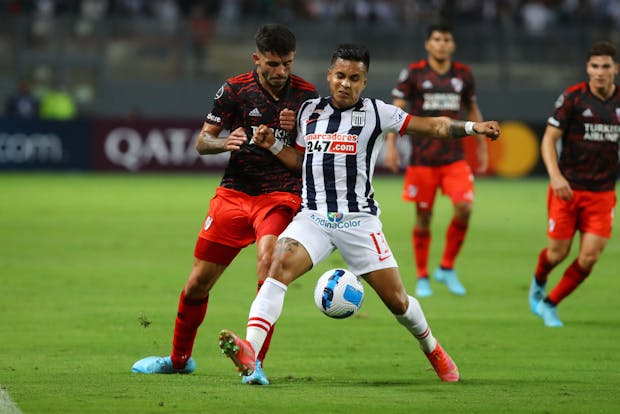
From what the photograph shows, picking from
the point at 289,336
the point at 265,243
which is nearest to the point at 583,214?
the point at 289,336

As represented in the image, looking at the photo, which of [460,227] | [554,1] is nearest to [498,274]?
[460,227]

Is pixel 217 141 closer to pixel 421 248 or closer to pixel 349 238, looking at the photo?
pixel 349 238

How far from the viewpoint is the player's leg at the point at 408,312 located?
7.08 m

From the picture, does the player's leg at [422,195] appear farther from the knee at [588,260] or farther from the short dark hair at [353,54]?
the short dark hair at [353,54]

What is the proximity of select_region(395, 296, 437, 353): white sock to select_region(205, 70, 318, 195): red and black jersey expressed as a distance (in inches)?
40.3

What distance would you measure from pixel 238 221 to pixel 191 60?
24.5 metres

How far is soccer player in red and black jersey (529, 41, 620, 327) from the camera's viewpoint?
9891 mm

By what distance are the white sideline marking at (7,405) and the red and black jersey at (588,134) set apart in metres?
5.24

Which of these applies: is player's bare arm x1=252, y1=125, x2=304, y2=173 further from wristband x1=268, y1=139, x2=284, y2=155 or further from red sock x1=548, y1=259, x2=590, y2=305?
red sock x1=548, y1=259, x2=590, y2=305

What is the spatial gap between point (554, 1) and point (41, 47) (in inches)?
589

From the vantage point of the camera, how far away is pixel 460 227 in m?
12.2

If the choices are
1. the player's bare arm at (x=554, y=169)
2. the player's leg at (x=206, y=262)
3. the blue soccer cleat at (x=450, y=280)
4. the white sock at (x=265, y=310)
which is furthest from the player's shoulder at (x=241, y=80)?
the blue soccer cleat at (x=450, y=280)

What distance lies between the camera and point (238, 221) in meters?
7.35

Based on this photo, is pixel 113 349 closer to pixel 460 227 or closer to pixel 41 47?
pixel 460 227
